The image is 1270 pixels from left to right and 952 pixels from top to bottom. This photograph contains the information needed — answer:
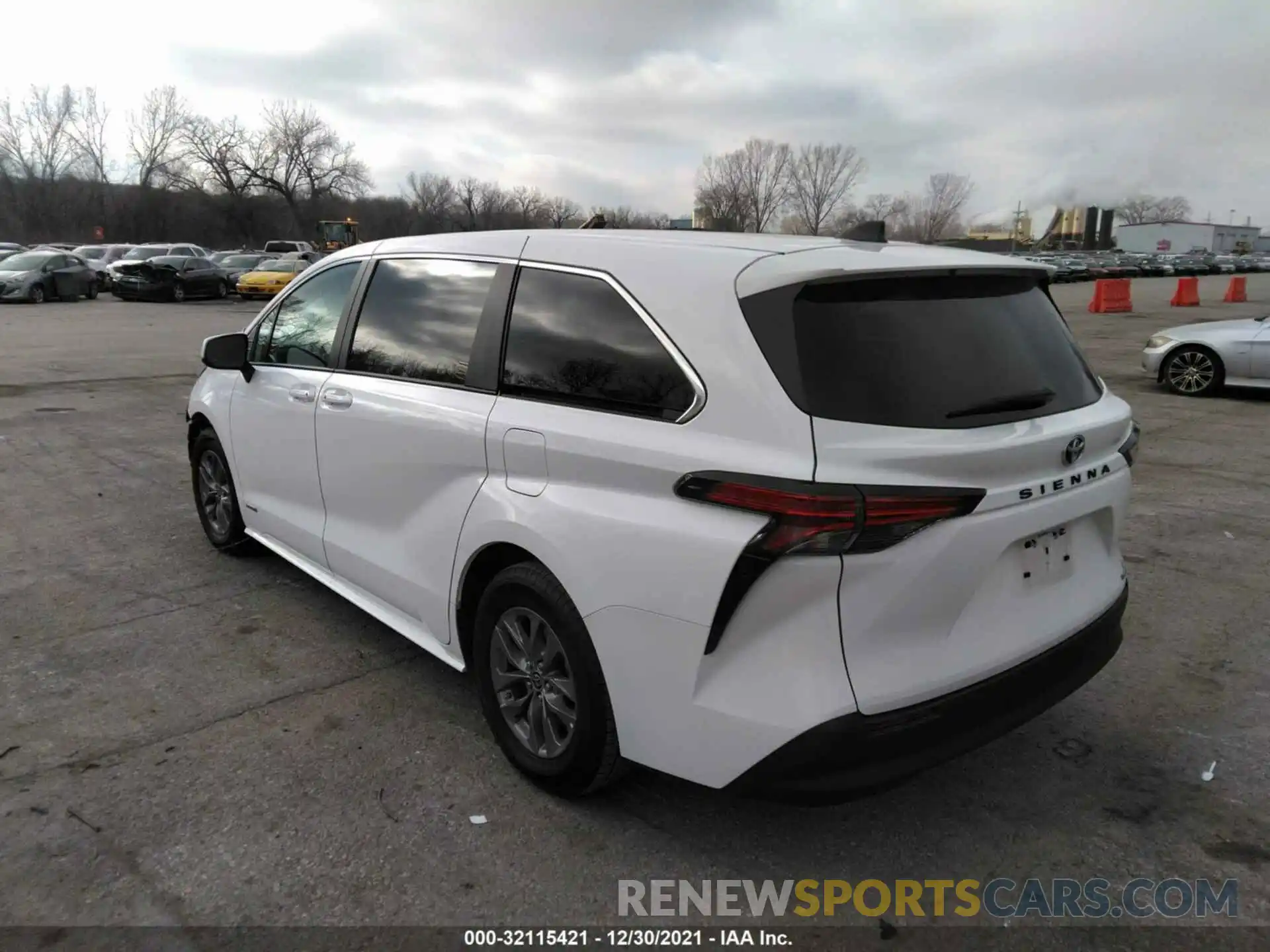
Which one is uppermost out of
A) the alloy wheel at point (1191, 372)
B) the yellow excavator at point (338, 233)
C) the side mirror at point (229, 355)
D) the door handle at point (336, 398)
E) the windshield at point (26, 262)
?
the yellow excavator at point (338, 233)

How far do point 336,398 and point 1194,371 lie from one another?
11.5 meters

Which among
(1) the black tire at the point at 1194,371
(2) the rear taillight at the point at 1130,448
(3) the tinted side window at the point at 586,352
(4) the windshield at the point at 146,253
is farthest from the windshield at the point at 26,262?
(2) the rear taillight at the point at 1130,448

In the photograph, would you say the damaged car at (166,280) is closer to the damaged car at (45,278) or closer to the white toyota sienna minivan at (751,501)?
the damaged car at (45,278)

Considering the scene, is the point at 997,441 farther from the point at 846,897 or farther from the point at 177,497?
the point at 177,497

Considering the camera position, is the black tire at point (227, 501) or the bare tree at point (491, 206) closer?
the black tire at point (227, 501)

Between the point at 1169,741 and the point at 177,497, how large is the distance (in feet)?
20.8

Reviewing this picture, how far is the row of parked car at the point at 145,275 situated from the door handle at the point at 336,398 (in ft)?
82.5

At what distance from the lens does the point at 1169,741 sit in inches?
133

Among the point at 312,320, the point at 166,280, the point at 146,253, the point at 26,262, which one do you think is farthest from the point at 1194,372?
the point at 146,253

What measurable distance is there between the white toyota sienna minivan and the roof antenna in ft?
0.67

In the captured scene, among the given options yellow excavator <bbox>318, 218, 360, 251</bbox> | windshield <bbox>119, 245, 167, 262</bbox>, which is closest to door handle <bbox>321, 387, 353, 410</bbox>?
windshield <bbox>119, 245, 167, 262</bbox>

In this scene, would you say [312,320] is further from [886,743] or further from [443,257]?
[886,743]

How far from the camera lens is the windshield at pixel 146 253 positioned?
33.2m

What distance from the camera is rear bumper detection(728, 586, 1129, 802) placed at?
88.5 inches
